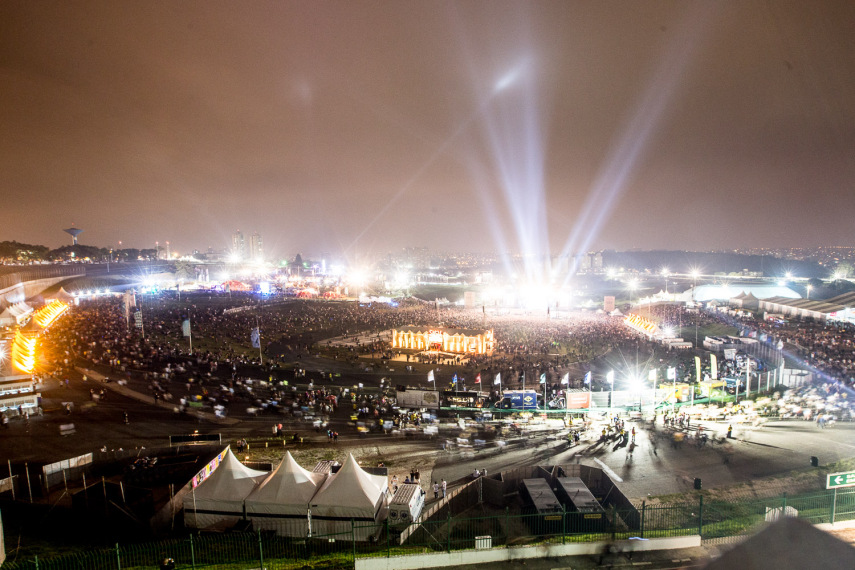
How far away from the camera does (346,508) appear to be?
849cm

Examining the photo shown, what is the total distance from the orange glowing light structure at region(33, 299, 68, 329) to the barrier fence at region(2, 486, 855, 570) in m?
34.1

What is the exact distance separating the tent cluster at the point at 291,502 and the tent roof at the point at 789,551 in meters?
6.78

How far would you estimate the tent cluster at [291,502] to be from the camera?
336 inches

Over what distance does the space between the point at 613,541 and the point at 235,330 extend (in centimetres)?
3568

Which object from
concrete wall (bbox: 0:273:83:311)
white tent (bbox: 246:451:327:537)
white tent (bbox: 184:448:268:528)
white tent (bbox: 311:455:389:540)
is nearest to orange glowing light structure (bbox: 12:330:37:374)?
white tent (bbox: 184:448:268:528)

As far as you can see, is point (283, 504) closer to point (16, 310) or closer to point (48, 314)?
point (48, 314)

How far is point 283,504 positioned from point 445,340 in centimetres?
2365

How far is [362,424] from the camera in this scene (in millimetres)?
16609

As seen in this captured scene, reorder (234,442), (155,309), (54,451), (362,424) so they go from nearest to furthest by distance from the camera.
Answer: (54,451) < (234,442) < (362,424) < (155,309)

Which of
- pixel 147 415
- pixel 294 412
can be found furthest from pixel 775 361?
pixel 147 415

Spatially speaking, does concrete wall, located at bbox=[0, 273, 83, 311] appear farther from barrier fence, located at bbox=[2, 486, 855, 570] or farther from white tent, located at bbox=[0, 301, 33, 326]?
barrier fence, located at bbox=[2, 486, 855, 570]

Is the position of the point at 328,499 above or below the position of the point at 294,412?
above

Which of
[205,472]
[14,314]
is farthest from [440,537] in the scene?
[14,314]

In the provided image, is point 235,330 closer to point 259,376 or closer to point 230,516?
point 259,376
